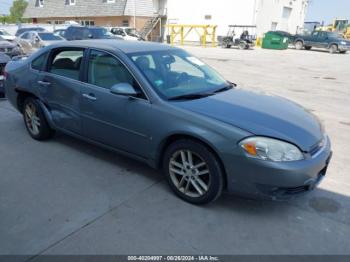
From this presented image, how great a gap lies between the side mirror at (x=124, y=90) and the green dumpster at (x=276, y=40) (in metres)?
26.1

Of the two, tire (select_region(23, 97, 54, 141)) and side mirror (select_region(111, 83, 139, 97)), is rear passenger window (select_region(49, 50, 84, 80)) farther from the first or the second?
side mirror (select_region(111, 83, 139, 97))

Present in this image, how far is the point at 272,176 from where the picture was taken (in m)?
2.69

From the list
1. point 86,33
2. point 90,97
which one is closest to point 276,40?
point 86,33

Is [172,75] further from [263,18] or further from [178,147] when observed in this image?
[263,18]

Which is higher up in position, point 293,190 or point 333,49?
point 333,49

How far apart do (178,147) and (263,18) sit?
31.5 meters

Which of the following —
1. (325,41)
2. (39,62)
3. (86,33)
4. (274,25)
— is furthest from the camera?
(274,25)

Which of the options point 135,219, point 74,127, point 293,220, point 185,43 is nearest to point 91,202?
point 135,219

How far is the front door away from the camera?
3.36 meters

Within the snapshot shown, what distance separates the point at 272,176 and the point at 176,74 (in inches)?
67.5

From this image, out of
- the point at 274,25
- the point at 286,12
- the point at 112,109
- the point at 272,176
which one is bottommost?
the point at 272,176

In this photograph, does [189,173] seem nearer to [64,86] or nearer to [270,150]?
[270,150]

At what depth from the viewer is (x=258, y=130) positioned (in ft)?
9.19

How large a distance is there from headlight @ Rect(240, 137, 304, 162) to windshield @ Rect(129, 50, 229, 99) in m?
1.02
